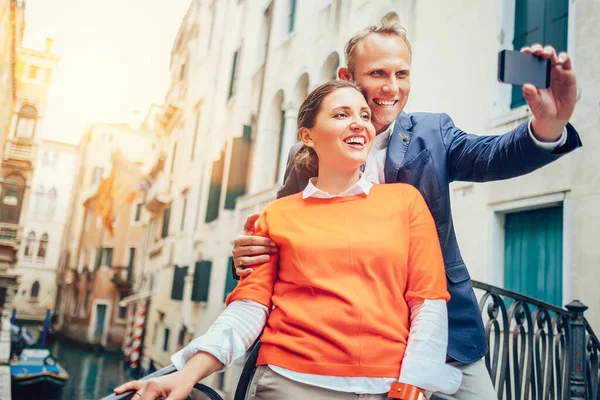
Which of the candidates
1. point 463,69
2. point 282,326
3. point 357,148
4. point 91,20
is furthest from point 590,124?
point 91,20

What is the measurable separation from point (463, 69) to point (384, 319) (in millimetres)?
3244

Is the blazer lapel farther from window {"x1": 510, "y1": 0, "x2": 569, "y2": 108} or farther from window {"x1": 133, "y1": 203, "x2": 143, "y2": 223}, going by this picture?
window {"x1": 133, "y1": 203, "x2": 143, "y2": 223}

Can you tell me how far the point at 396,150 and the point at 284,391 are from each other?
55 cm

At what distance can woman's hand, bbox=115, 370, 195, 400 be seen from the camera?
0.91 meters

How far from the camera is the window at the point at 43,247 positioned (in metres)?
13.5

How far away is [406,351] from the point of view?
3.11ft

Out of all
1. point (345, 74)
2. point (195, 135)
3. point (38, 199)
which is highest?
point (195, 135)

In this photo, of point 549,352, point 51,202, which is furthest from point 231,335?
point 51,202

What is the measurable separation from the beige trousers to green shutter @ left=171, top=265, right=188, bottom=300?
875 cm

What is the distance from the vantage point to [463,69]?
3838 millimetres

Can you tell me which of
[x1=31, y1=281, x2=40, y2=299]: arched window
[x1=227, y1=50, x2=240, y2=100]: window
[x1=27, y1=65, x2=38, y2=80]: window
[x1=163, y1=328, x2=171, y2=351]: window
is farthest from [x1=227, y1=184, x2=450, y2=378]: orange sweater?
[x1=31, y1=281, x2=40, y2=299]: arched window

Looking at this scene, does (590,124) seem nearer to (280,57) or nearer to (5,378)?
(280,57)

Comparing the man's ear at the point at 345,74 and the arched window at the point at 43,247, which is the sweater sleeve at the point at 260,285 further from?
the arched window at the point at 43,247

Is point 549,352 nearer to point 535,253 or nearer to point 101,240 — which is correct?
point 535,253
